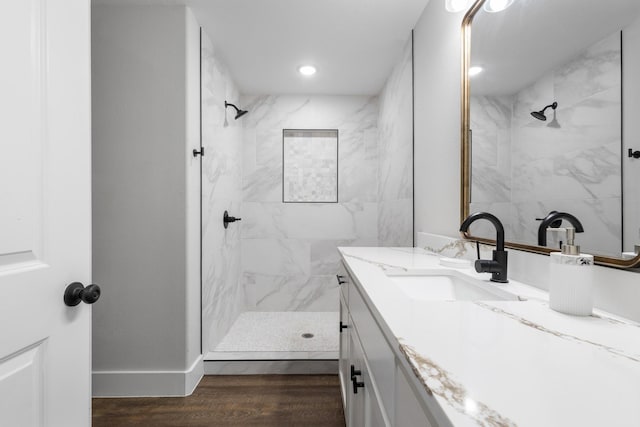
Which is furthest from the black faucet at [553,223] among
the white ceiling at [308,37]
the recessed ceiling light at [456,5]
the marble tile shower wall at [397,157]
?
the white ceiling at [308,37]

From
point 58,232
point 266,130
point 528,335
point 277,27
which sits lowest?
point 528,335

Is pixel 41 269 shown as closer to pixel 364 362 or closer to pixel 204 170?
pixel 364 362

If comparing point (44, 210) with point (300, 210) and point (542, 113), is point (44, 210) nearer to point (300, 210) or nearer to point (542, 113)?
point (542, 113)

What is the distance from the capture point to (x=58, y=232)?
73cm

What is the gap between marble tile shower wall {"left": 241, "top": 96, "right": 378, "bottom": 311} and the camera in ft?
9.95

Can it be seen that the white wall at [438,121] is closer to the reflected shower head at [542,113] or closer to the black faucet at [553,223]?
the black faucet at [553,223]

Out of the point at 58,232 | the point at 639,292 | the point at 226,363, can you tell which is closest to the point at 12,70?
the point at 58,232

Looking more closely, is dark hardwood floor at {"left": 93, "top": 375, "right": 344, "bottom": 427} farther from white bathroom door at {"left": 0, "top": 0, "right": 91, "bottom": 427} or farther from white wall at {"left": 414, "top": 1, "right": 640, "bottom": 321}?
white wall at {"left": 414, "top": 1, "right": 640, "bottom": 321}

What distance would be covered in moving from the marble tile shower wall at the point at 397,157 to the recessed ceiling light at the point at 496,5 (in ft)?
2.73

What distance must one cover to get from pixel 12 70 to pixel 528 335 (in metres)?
1.12

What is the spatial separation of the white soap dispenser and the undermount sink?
29cm

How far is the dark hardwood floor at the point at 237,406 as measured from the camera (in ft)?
5.13

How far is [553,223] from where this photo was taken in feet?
2.71

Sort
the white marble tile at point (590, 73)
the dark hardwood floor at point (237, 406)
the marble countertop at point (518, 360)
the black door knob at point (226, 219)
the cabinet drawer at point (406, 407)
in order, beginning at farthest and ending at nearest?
the black door knob at point (226, 219), the dark hardwood floor at point (237, 406), the white marble tile at point (590, 73), the cabinet drawer at point (406, 407), the marble countertop at point (518, 360)
